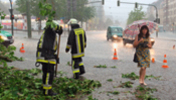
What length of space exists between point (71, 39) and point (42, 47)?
2.04 m

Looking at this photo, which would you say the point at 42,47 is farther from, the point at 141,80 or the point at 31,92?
the point at 141,80

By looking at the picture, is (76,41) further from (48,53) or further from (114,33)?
(114,33)

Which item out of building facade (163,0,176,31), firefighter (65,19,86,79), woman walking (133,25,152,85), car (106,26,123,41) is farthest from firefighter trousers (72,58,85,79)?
building facade (163,0,176,31)

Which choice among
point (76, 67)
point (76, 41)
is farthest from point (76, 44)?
point (76, 67)

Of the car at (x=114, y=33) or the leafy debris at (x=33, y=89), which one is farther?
the car at (x=114, y=33)

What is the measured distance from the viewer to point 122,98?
504 centimetres

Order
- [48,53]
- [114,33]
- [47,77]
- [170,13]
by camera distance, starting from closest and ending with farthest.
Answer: [48,53] < [47,77] < [114,33] < [170,13]

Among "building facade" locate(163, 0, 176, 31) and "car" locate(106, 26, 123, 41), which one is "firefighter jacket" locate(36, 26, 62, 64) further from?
"building facade" locate(163, 0, 176, 31)

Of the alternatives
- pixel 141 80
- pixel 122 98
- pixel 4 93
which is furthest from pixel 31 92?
pixel 141 80

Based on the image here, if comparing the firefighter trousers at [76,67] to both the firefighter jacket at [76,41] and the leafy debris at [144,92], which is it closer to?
the firefighter jacket at [76,41]

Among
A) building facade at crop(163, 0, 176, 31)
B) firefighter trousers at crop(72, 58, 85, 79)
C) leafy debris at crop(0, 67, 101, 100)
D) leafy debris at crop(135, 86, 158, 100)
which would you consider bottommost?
leafy debris at crop(135, 86, 158, 100)

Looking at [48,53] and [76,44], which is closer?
[48,53]

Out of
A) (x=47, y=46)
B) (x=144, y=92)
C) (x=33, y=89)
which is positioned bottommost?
(x=144, y=92)

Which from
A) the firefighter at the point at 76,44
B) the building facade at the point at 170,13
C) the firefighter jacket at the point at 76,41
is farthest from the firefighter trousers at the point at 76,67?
the building facade at the point at 170,13
